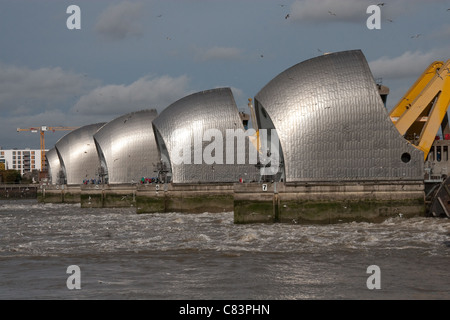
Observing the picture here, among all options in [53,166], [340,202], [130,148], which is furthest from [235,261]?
[53,166]

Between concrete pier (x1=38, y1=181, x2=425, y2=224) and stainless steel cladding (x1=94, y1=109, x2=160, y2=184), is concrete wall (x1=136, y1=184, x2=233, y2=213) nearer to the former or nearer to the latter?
concrete pier (x1=38, y1=181, x2=425, y2=224)

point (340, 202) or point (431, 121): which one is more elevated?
point (431, 121)

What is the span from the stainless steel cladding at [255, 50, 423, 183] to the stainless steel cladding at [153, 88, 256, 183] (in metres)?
14.2

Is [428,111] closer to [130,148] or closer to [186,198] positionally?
[186,198]

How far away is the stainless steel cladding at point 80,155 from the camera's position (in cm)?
9062

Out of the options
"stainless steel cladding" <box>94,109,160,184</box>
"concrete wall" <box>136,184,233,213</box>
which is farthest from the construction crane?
"stainless steel cladding" <box>94,109,160,184</box>

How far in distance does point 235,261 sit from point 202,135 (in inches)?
1440

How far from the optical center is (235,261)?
23.0m

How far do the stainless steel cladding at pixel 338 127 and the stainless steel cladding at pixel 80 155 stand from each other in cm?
5017

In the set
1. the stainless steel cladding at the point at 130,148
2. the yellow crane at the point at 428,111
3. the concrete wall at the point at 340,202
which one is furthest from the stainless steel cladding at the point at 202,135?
the concrete wall at the point at 340,202

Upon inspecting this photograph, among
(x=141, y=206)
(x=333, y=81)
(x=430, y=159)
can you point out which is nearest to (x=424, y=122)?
(x=430, y=159)

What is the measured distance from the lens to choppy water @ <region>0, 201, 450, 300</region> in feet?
57.1

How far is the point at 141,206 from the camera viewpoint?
55438mm

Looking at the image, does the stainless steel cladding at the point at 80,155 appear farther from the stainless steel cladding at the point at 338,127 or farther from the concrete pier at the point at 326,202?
the concrete pier at the point at 326,202
